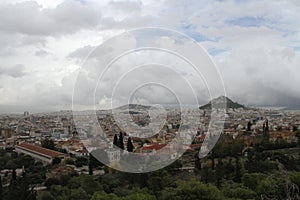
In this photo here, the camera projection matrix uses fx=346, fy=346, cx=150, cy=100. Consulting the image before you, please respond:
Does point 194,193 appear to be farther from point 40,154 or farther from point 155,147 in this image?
point 40,154

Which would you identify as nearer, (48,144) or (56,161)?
(56,161)

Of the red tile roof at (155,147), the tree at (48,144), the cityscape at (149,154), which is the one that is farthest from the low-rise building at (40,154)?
the red tile roof at (155,147)

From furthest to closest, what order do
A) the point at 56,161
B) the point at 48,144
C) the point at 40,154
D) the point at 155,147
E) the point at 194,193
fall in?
1. the point at 48,144
2. the point at 40,154
3. the point at 56,161
4. the point at 155,147
5. the point at 194,193

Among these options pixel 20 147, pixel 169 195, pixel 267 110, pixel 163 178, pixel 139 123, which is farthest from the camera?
pixel 267 110

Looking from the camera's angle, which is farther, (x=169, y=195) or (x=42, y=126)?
(x=42, y=126)

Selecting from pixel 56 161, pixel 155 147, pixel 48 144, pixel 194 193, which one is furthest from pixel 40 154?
pixel 194 193

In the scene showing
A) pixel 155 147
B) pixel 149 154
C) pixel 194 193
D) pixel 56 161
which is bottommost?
pixel 56 161

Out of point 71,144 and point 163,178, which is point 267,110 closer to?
point 71,144

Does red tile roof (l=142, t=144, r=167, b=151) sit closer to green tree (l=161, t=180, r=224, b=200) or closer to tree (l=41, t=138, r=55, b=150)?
green tree (l=161, t=180, r=224, b=200)

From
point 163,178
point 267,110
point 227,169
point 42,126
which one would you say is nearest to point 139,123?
point 163,178

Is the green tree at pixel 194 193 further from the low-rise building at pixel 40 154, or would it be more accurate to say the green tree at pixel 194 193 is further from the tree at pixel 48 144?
the tree at pixel 48 144

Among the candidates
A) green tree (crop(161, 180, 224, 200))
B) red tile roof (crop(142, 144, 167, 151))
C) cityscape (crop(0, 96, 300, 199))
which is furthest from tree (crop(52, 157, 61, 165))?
green tree (crop(161, 180, 224, 200))
